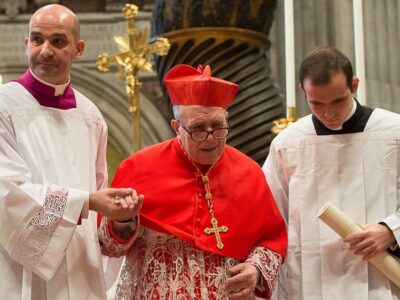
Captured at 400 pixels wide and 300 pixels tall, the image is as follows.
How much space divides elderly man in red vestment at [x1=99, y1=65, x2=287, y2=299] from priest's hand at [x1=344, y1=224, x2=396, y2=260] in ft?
0.99

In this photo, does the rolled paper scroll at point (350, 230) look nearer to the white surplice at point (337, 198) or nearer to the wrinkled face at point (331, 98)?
the white surplice at point (337, 198)

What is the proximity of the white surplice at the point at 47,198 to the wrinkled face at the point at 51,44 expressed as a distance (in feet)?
0.41

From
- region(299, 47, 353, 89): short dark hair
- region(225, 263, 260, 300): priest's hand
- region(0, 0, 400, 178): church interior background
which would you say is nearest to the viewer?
region(225, 263, 260, 300): priest's hand

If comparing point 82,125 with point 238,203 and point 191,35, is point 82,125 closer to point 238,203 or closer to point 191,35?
point 238,203

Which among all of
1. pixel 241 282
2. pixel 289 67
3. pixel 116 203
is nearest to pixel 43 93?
pixel 116 203

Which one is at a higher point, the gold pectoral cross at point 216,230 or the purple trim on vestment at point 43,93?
the purple trim on vestment at point 43,93

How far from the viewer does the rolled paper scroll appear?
143 inches

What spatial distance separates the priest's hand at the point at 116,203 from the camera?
342cm

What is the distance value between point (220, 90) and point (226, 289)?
2.47ft

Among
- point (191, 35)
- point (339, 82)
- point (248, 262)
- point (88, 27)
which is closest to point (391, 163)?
point (339, 82)

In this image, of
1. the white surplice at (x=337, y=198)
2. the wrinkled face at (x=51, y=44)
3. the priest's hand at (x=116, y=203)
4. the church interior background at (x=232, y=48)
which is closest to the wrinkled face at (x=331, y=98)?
the white surplice at (x=337, y=198)

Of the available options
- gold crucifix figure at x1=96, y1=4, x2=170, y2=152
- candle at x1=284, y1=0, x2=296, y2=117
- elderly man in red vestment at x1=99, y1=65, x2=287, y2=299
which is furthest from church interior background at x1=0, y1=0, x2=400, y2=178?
elderly man in red vestment at x1=99, y1=65, x2=287, y2=299

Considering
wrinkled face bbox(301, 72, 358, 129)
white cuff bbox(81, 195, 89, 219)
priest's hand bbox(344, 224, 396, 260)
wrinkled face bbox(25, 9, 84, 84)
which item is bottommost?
priest's hand bbox(344, 224, 396, 260)

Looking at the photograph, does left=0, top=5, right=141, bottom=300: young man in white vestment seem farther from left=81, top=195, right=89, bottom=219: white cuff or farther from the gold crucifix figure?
the gold crucifix figure
